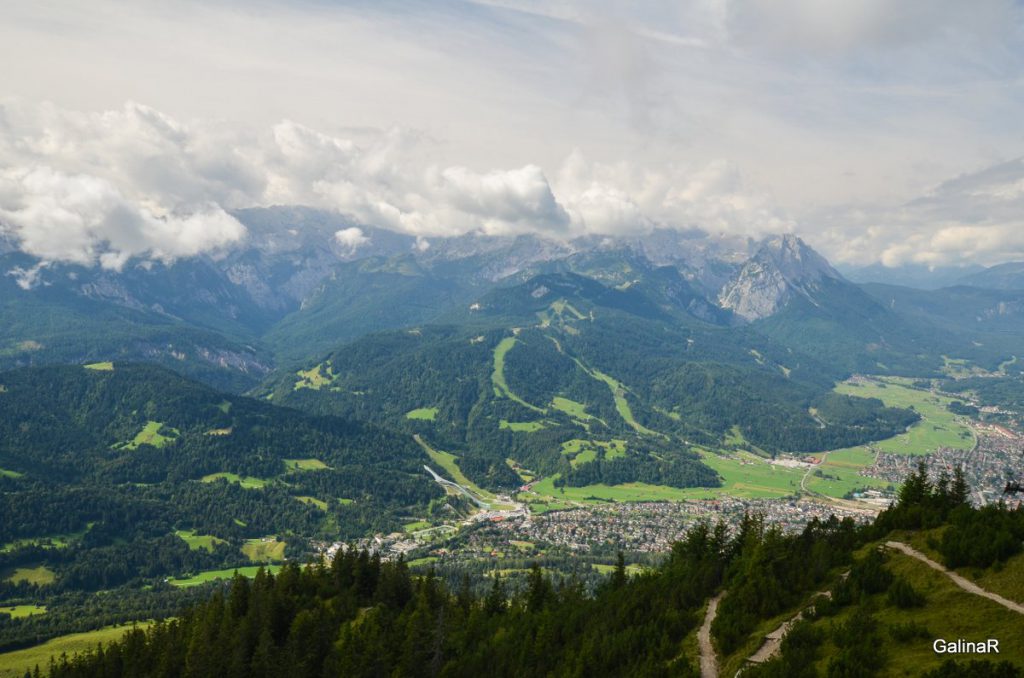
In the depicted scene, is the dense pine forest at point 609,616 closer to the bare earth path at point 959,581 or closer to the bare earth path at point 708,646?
the bare earth path at point 708,646

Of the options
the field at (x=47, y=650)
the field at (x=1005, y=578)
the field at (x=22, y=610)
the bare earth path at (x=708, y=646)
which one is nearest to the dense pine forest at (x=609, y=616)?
the bare earth path at (x=708, y=646)

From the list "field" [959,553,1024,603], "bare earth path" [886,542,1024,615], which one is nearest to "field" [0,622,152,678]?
"bare earth path" [886,542,1024,615]

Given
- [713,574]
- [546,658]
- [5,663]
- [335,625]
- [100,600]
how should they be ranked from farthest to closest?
[100,600], [5,663], [335,625], [713,574], [546,658]

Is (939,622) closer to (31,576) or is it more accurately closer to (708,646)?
(708,646)

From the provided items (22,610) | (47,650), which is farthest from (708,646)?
(22,610)

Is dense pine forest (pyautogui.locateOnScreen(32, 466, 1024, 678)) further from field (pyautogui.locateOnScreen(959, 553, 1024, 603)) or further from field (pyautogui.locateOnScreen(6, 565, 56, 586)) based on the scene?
field (pyautogui.locateOnScreen(6, 565, 56, 586))

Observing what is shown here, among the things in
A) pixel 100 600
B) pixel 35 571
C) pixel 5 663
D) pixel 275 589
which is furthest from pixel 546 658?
pixel 35 571

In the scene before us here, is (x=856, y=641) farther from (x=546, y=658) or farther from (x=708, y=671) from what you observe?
(x=546, y=658)
